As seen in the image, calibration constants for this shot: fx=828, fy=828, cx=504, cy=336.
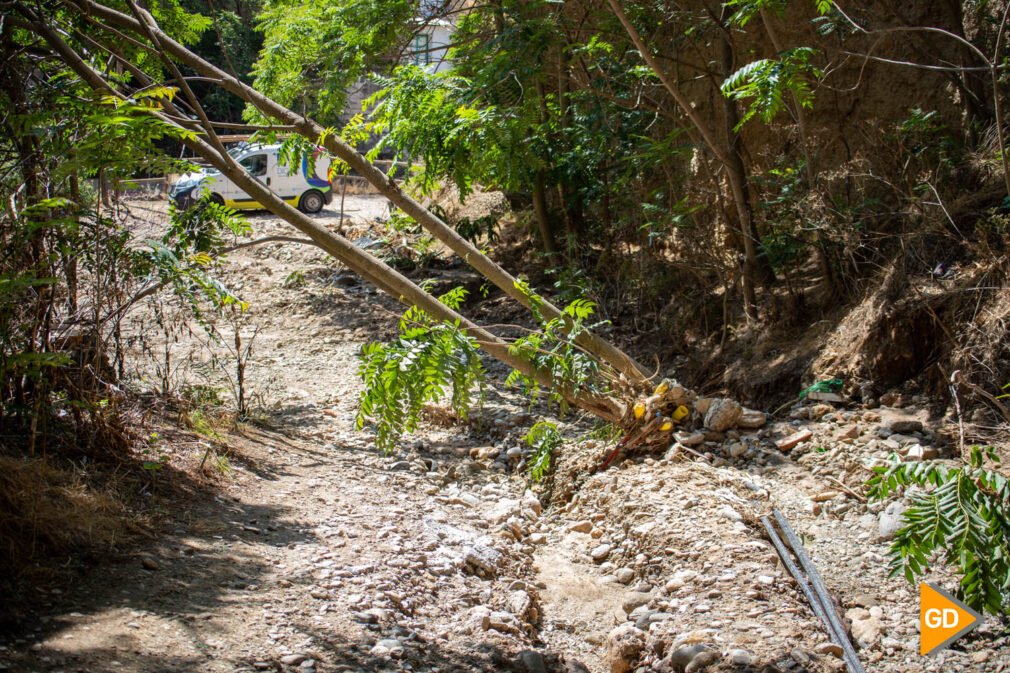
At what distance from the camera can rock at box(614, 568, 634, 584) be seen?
15.5 feet

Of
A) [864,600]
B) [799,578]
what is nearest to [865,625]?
[864,600]

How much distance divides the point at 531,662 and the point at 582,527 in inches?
67.9

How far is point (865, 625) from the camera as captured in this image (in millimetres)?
3775

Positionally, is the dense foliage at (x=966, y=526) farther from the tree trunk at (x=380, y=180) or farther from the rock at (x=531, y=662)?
the tree trunk at (x=380, y=180)

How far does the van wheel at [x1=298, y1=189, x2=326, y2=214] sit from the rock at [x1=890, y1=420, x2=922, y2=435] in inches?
600

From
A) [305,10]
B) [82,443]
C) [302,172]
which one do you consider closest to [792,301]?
[82,443]

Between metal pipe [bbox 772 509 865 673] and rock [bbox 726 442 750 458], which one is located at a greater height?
rock [bbox 726 442 750 458]

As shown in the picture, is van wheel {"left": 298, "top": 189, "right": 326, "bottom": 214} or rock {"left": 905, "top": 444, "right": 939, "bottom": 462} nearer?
rock {"left": 905, "top": 444, "right": 939, "bottom": 462}

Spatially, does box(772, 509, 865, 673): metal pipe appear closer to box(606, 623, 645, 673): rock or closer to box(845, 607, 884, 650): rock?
box(845, 607, 884, 650): rock

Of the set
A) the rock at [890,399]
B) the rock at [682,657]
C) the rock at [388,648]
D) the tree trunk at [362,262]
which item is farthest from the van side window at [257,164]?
the rock at [682,657]

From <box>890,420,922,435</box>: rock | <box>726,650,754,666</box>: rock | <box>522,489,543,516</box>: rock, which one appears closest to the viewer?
<box>726,650,754,666</box>: rock

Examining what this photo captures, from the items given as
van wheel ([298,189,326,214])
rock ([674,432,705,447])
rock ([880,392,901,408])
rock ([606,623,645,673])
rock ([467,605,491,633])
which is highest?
van wheel ([298,189,326,214])

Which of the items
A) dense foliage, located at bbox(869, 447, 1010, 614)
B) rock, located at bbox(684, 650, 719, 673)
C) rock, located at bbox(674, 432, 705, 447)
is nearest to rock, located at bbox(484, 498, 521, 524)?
rock, located at bbox(674, 432, 705, 447)

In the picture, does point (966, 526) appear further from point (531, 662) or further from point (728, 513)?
point (728, 513)
